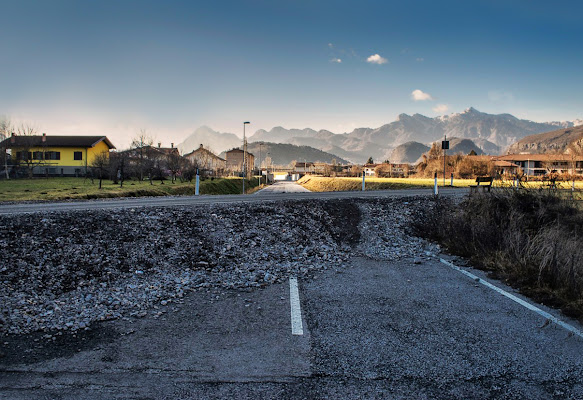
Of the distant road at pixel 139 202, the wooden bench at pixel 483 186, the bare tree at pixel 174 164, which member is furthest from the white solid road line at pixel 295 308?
the bare tree at pixel 174 164

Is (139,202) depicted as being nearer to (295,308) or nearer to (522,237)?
(295,308)

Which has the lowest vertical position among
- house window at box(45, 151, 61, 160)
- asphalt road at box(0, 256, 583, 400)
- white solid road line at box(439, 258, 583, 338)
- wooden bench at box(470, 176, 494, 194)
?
asphalt road at box(0, 256, 583, 400)

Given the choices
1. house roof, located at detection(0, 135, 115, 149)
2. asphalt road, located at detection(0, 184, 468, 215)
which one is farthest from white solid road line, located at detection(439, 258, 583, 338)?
house roof, located at detection(0, 135, 115, 149)

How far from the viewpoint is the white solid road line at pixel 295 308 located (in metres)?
5.18

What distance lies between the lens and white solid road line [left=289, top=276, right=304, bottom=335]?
5.18 meters

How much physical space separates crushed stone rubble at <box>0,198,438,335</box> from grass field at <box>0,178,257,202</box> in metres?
10.2

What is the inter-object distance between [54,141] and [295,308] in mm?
58041

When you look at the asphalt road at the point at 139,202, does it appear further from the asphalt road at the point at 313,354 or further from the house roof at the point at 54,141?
the house roof at the point at 54,141

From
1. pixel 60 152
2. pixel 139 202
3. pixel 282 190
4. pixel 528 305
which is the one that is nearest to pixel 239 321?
pixel 528 305

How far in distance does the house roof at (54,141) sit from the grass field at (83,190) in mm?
14387

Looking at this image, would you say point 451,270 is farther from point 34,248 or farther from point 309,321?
point 34,248

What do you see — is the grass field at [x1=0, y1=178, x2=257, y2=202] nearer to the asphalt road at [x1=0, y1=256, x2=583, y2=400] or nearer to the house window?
the asphalt road at [x1=0, y1=256, x2=583, y2=400]

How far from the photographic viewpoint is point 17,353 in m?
4.45

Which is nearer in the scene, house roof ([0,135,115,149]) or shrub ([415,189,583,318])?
shrub ([415,189,583,318])
